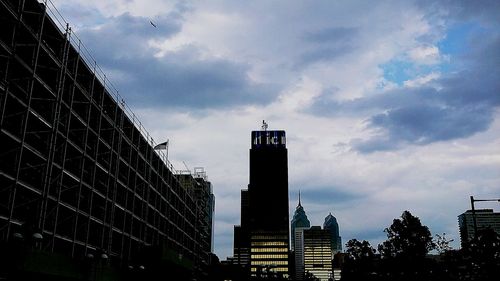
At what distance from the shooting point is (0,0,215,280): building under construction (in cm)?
3250

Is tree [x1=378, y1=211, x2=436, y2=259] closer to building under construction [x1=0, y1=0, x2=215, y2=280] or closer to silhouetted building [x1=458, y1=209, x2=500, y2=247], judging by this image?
silhouetted building [x1=458, y1=209, x2=500, y2=247]

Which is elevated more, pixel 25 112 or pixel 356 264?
pixel 25 112

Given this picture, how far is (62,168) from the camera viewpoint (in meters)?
39.2

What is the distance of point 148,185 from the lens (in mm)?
66062

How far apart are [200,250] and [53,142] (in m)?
82.0

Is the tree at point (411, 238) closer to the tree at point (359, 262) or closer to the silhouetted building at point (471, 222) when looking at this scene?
the silhouetted building at point (471, 222)

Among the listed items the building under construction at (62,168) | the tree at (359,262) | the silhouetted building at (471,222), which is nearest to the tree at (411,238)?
the silhouetted building at (471,222)

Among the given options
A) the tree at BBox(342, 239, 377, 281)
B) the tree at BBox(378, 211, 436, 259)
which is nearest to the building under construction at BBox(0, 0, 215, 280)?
the tree at BBox(378, 211, 436, 259)

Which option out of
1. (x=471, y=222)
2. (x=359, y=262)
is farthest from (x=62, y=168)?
(x=471, y=222)

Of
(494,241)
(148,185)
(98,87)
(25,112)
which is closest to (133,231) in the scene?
Result: (148,185)

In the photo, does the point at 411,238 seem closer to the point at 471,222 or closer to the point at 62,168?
the point at 471,222

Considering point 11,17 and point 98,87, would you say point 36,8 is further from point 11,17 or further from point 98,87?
point 98,87

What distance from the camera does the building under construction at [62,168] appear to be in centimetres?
3250

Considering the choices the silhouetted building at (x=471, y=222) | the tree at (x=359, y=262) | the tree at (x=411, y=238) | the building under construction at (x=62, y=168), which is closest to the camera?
the building under construction at (x=62, y=168)
